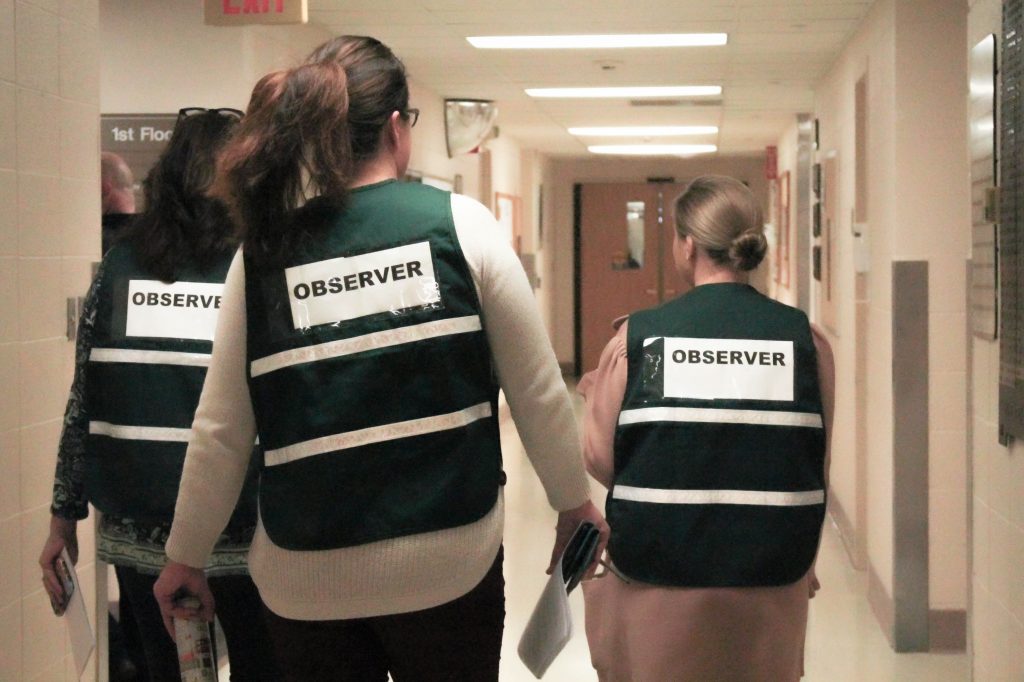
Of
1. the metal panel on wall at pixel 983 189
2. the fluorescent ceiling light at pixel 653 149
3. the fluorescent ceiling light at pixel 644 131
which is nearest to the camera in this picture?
the metal panel on wall at pixel 983 189

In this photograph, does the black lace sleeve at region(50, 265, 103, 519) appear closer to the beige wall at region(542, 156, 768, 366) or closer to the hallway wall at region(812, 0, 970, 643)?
the hallway wall at region(812, 0, 970, 643)

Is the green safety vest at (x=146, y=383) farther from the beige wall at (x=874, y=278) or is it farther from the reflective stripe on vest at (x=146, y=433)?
the beige wall at (x=874, y=278)

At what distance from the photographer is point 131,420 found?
2283 mm

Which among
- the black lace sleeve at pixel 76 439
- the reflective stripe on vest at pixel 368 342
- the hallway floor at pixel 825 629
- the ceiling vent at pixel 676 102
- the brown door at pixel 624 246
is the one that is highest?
the ceiling vent at pixel 676 102

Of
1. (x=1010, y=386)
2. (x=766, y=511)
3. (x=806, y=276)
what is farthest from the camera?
(x=806, y=276)

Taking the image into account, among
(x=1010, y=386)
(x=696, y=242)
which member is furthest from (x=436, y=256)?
(x=1010, y=386)

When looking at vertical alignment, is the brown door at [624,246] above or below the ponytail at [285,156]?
above

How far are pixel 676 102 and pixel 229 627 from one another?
7199 mm

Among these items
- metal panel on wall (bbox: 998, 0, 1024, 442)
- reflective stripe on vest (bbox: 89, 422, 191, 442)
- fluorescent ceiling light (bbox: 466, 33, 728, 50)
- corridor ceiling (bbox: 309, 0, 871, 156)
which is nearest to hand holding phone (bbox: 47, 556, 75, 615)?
reflective stripe on vest (bbox: 89, 422, 191, 442)

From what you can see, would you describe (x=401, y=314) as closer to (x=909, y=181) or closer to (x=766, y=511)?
(x=766, y=511)

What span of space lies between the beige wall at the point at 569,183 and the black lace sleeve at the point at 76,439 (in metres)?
12.2

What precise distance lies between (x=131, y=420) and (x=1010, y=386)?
5.94ft

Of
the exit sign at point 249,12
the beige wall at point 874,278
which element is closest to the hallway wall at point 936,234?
the beige wall at point 874,278

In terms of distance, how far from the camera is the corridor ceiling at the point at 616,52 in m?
5.33
